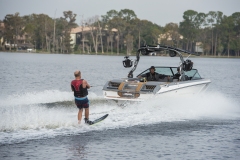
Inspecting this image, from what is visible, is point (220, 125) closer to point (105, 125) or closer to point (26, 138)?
point (105, 125)

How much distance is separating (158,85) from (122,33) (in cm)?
13160

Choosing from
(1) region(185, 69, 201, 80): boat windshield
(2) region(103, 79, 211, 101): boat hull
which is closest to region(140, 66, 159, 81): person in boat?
(2) region(103, 79, 211, 101): boat hull

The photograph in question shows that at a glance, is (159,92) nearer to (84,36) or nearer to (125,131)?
(125,131)

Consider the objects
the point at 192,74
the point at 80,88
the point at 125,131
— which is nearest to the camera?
the point at 80,88

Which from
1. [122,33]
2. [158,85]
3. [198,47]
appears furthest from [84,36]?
[158,85]

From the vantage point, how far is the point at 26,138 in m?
13.5

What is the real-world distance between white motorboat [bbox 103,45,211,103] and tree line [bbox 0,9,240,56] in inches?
4689

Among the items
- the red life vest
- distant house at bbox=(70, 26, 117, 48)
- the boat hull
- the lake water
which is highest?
distant house at bbox=(70, 26, 117, 48)

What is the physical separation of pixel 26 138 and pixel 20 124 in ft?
2.90

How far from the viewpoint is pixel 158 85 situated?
58.9 ft

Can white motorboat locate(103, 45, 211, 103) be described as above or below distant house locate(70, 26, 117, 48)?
below

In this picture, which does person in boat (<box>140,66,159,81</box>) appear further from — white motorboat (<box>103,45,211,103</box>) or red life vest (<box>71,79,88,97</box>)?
red life vest (<box>71,79,88,97</box>)

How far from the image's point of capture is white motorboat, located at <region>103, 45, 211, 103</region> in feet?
58.5

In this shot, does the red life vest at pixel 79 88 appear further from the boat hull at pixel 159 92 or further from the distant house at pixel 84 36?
the distant house at pixel 84 36
